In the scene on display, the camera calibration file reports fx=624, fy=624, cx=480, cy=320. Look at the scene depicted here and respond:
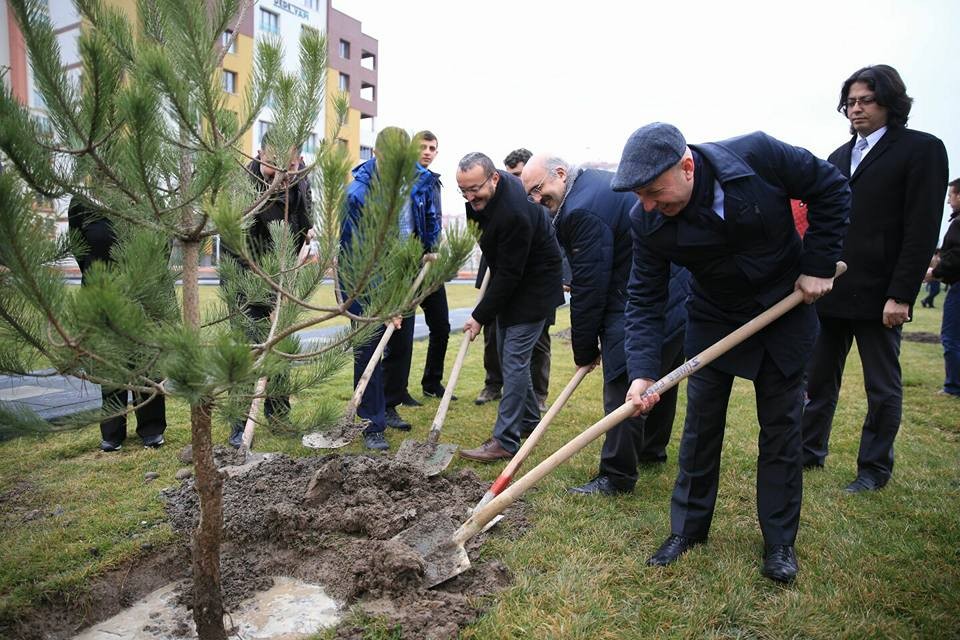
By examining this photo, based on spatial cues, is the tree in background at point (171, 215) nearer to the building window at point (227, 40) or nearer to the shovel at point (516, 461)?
the building window at point (227, 40)

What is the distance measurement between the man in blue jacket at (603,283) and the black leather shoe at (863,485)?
3.51 ft

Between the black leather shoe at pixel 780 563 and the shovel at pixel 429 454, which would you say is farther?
the shovel at pixel 429 454

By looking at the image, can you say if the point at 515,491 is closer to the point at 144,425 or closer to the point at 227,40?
the point at 227,40

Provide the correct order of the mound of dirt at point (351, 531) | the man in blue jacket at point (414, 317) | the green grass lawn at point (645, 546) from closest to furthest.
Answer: the green grass lawn at point (645, 546) → the mound of dirt at point (351, 531) → the man in blue jacket at point (414, 317)

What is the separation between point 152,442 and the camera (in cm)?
403

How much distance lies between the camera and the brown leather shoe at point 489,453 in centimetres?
396

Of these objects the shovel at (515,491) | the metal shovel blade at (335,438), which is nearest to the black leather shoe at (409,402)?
the metal shovel blade at (335,438)

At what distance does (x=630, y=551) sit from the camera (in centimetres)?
279

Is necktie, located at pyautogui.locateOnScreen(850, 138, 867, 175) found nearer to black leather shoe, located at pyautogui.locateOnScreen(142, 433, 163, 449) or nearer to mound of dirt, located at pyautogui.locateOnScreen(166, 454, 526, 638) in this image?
mound of dirt, located at pyautogui.locateOnScreen(166, 454, 526, 638)

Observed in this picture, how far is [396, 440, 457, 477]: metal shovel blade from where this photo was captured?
3570 mm

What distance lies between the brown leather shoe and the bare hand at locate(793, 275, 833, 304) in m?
2.11

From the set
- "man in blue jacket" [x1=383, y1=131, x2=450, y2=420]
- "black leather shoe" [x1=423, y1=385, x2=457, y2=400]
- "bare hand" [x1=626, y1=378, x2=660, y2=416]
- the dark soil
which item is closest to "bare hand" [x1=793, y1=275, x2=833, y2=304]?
"bare hand" [x1=626, y1=378, x2=660, y2=416]

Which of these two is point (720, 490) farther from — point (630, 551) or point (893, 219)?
point (893, 219)

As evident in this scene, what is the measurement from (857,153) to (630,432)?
2.05m
